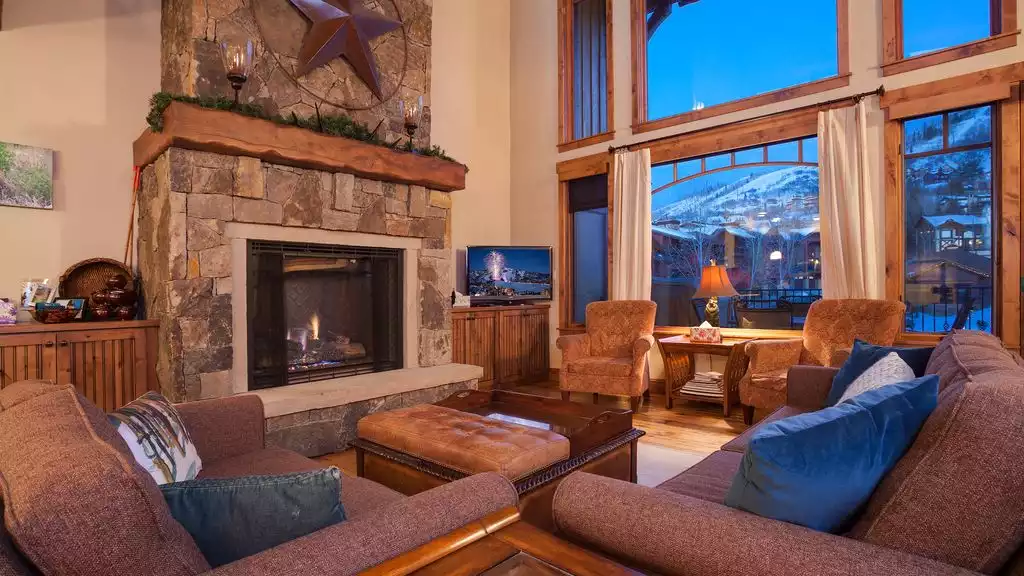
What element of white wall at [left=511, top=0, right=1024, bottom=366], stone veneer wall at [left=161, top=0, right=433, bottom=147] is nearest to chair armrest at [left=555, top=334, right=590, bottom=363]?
white wall at [left=511, top=0, right=1024, bottom=366]

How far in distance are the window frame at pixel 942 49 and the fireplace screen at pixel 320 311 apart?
3.94 meters

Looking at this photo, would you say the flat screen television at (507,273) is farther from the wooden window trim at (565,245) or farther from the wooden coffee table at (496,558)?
the wooden coffee table at (496,558)

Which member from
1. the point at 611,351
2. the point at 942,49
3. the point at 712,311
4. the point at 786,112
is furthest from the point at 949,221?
the point at 611,351

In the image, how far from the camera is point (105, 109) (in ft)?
11.2

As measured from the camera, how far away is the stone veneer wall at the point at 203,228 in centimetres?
301

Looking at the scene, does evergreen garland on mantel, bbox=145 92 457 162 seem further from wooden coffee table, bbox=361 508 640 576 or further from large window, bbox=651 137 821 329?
wooden coffee table, bbox=361 508 640 576

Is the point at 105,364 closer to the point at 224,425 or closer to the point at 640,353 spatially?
the point at 224,425

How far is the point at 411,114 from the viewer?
13.2ft

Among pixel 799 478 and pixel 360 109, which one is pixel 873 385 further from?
pixel 360 109

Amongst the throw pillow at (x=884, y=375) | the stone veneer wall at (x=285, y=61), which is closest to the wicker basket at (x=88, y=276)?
the stone veneer wall at (x=285, y=61)

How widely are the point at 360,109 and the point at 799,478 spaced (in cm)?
386

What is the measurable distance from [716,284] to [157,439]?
3943mm

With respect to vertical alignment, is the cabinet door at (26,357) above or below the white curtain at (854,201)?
below


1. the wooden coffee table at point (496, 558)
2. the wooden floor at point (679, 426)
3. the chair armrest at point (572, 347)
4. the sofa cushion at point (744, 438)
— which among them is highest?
the wooden coffee table at point (496, 558)
